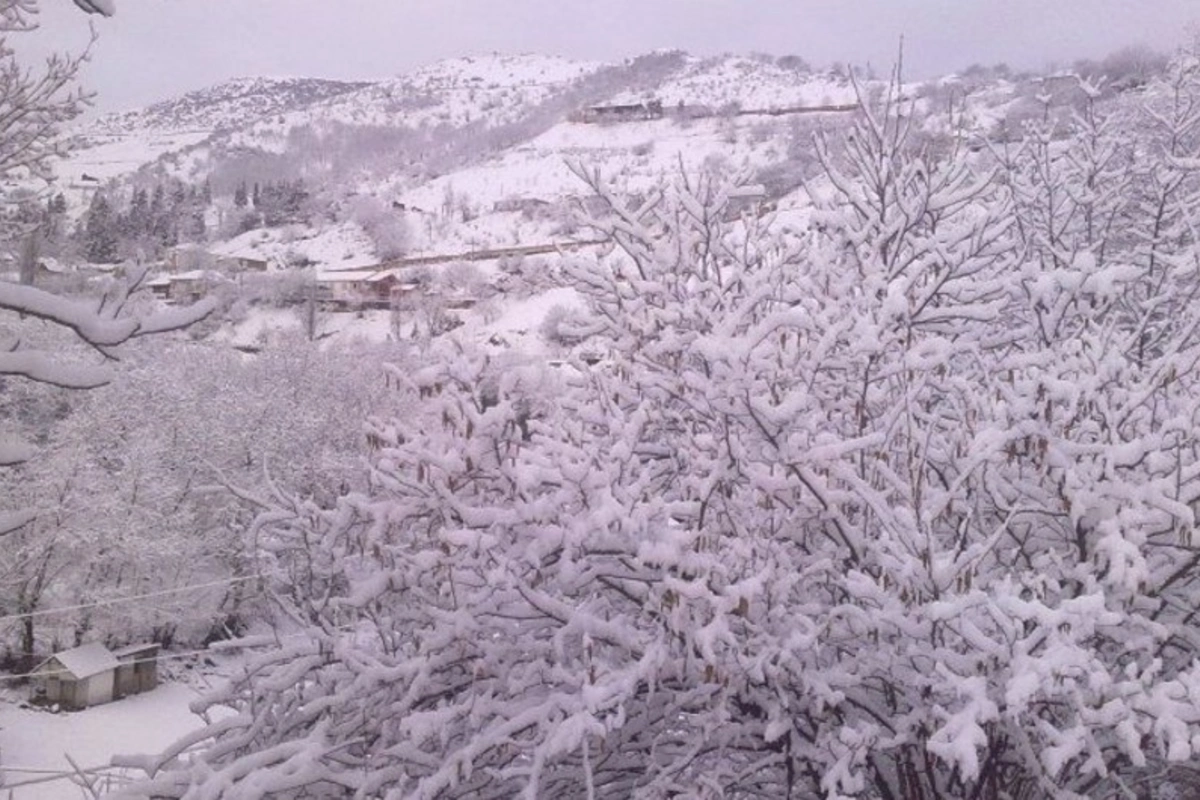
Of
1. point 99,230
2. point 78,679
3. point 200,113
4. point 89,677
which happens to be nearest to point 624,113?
point 99,230

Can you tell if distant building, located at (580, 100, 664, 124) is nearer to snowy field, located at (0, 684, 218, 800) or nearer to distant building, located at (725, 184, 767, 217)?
snowy field, located at (0, 684, 218, 800)

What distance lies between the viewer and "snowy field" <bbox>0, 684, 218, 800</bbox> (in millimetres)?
17203

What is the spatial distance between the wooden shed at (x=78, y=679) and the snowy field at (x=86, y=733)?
0.28 meters

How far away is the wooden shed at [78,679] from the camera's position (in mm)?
20234

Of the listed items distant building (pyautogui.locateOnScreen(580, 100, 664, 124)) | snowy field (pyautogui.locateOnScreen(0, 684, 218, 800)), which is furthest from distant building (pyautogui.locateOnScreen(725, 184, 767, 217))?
distant building (pyautogui.locateOnScreen(580, 100, 664, 124))

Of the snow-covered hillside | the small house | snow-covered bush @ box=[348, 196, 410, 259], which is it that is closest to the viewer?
the small house

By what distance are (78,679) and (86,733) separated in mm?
1456

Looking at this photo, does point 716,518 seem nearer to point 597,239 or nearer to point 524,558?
point 524,558

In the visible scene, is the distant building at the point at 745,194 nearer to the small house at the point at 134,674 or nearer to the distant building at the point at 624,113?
the small house at the point at 134,674

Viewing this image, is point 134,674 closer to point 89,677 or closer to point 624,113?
point 89,677

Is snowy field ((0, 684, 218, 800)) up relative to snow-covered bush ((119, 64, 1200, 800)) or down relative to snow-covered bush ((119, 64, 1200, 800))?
down

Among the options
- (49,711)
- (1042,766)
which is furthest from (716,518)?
(49,711)

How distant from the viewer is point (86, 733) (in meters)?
19.2

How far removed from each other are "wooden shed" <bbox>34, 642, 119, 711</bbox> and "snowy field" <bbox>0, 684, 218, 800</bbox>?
28 centimetres
